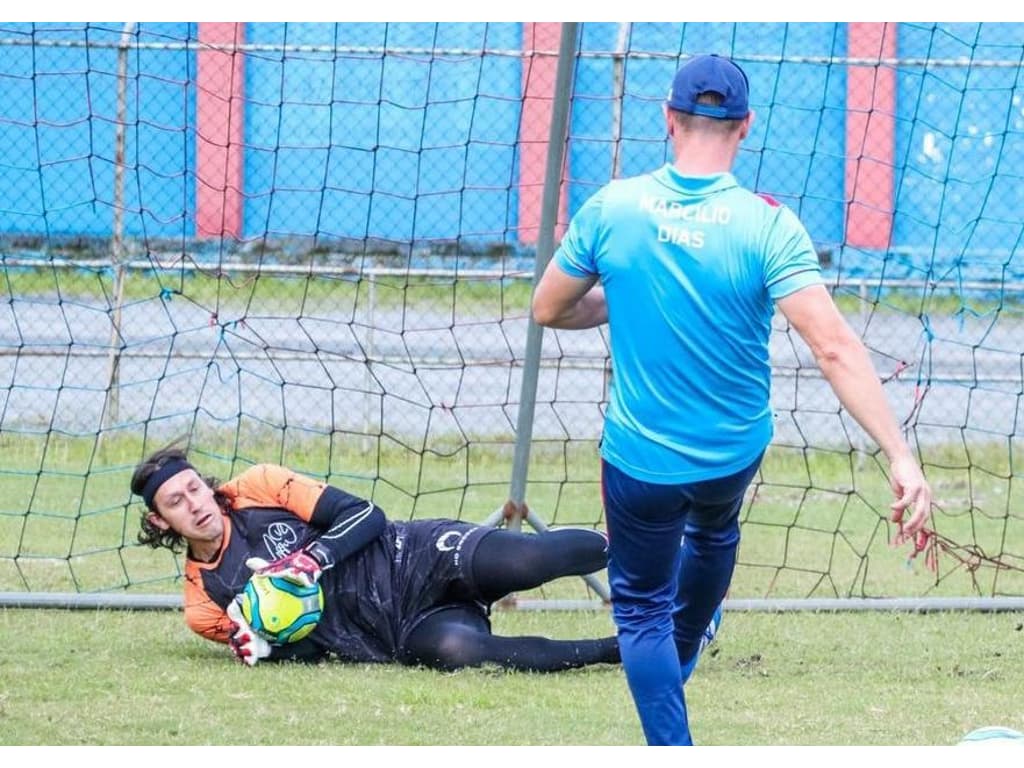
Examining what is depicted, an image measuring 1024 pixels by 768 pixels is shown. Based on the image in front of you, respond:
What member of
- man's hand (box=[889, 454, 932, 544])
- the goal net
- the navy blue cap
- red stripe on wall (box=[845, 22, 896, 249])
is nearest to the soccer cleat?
man's hand (box=[889, 454, 932, 544])

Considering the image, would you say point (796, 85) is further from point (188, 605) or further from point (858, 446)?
point (188, 605)

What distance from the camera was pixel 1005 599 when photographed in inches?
273

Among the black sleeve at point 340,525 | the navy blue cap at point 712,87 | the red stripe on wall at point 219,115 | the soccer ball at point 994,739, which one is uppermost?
the navy blue cap at point 712,87

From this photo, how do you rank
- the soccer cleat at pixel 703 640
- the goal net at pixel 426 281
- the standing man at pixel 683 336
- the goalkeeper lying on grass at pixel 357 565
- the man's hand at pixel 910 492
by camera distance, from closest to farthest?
the man's hand at pixel 910 492
the standing man at pixel 683 336
the soccer cleat at pixel 703 640
the goalkeeper lying on grass at pixel 357 565
the goal net at pixel 426 281

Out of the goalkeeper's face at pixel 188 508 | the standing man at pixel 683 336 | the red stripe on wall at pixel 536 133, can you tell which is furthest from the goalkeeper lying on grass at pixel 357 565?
the red stripe on wall at pixel 536 133

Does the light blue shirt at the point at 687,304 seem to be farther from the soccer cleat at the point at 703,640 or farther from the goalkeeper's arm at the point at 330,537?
the goalkeeper's arm at the point at 330,537

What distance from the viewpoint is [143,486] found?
580cm

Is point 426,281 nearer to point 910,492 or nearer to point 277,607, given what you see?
point 277,607

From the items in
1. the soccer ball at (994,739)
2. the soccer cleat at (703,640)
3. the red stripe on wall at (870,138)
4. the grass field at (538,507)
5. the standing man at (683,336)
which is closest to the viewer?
the soccer ball at (994,739)

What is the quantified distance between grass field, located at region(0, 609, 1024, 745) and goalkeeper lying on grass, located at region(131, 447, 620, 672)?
94 mm

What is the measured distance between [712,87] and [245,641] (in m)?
2.59

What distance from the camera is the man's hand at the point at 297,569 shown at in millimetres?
5645

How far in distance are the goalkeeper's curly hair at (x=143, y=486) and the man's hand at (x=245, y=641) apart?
14.3 inches
